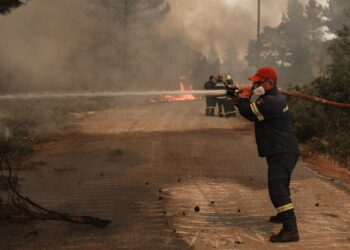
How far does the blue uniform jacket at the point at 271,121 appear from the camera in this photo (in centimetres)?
491

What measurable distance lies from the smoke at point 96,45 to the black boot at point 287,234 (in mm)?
19396

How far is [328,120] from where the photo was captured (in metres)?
11.3

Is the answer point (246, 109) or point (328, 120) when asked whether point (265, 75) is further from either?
point (328, 120)

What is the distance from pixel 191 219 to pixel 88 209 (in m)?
1.48

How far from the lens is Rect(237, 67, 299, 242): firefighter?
4891 mm

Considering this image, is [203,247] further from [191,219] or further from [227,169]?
[227,169]

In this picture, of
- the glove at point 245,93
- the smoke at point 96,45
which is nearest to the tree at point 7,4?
the glove at point 245,93

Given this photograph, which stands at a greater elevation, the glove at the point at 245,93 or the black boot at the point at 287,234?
the glove at the point at 245,93

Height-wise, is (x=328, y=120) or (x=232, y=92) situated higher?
(x=232, y=92)

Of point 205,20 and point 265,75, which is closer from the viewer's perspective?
point 265,75

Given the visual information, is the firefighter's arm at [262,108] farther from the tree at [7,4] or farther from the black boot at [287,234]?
the tree at [7,4]

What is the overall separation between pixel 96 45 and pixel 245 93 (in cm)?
2941

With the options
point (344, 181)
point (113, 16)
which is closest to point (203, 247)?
point (344, 181)

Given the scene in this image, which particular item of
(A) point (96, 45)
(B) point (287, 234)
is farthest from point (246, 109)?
(A) point (96, 45)
